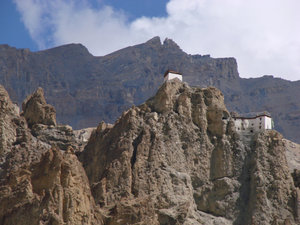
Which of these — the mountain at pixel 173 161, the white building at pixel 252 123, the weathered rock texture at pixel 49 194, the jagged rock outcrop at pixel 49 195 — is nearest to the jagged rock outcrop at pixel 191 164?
the mountain at pixel 173 161

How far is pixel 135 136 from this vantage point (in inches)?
3556

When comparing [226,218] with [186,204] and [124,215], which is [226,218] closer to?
[186,204]

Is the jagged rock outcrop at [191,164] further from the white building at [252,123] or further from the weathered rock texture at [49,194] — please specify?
the weathered rock texture at [49,194]

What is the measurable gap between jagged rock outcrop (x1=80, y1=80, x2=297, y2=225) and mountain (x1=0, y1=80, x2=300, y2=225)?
149 millimetres

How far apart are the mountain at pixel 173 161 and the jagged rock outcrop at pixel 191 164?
15 centimetres

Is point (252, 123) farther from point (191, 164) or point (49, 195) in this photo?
point (49, 195)

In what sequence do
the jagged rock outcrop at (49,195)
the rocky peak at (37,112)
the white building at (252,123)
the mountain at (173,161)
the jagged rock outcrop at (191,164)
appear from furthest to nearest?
the white building at (252,123) → the rocky peak at (37,112) → the jagged rock outcrop at (191,164) → the mountain at (173,161) → the jagged rock outcrop at (49,195)

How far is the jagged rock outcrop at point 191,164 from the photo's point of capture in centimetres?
8281

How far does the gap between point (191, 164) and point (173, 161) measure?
4.57 metres

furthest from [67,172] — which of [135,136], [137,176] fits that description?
[135,136]

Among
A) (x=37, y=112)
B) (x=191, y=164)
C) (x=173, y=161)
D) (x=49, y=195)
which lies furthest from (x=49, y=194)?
(x=37, y=112)

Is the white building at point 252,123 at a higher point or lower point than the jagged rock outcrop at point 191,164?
higher

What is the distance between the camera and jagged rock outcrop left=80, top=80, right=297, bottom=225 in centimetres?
8281

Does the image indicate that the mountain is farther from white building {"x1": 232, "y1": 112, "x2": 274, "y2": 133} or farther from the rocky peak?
white building {"x1": 232, "y1": 112, "x2": 274, "y2": 133}
